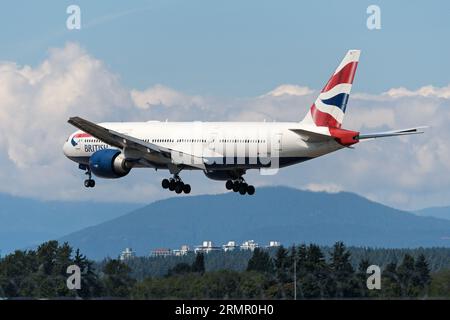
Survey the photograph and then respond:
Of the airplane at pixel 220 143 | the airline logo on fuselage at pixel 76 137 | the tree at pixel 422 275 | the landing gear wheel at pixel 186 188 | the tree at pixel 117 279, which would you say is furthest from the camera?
the airline logo on fuselage at pixel 76 137

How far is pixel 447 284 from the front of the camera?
6538cm

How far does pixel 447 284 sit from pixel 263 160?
102 ft

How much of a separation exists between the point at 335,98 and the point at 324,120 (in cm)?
244

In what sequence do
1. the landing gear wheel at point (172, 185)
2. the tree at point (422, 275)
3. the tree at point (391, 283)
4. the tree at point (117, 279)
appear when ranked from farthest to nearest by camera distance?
the landing gear wheel at point (172, 185) < the tree at point (391, 283) < the tree at point (117, 279) < the tree at point (422, 275)

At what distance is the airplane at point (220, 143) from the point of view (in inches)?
3664

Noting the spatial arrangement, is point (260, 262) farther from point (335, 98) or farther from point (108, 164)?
point (108, 164)

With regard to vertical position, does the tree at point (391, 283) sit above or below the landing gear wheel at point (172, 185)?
below

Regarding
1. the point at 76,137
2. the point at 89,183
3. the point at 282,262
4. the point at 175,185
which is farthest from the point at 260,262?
the point at 76,137

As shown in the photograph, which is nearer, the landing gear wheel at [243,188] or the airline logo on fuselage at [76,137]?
the landing gear wheel at [243,188]

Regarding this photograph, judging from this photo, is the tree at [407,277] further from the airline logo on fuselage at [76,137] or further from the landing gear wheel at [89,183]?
the airline logo on fuselage at [76,137]

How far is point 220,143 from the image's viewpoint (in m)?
97.2

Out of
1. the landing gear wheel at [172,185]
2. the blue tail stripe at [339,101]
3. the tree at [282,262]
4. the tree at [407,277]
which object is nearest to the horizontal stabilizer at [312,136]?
the blue tail stripe at [339,101]

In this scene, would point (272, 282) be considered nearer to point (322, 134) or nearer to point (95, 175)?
point (322, 134)
